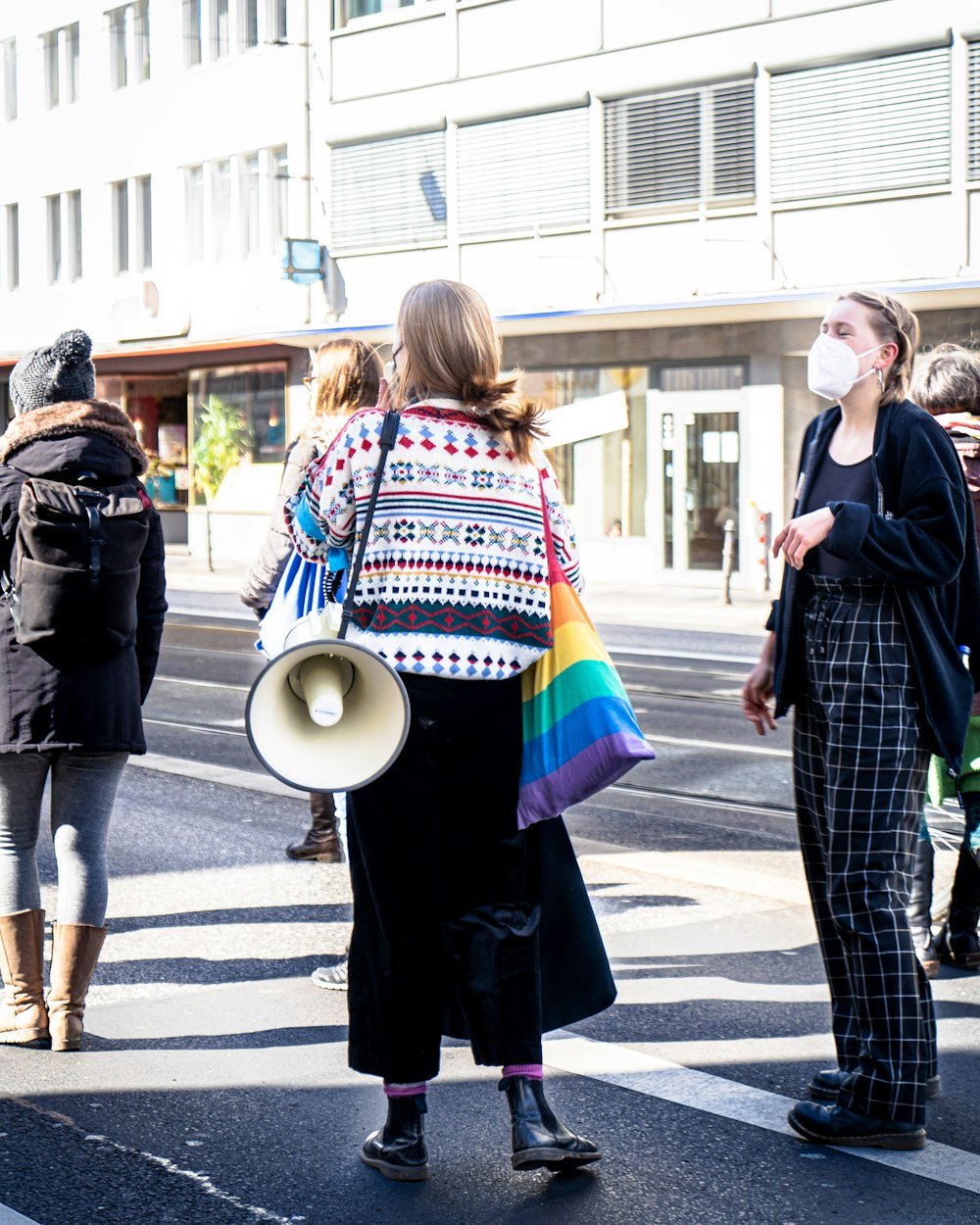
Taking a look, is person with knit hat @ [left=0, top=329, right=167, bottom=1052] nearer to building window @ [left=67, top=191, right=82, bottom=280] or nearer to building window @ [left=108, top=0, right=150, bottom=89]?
building window @ [left=108, top=0, right=150, bottom=89]

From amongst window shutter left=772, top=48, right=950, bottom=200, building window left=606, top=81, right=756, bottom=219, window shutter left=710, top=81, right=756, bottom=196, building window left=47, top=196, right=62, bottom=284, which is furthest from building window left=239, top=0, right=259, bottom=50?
window shutter left=772, top=48, right=950, bottom=200

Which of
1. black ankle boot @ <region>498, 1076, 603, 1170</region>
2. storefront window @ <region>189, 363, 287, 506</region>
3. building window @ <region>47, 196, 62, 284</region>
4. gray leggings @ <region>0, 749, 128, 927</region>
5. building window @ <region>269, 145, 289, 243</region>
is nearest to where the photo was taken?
black ankle boot @ <region>498, 1076, 603, 1170</region>

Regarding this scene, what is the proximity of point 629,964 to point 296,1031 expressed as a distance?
122 cm

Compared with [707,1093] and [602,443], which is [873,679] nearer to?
[707,1093]

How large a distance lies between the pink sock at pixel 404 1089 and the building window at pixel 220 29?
2995 cm

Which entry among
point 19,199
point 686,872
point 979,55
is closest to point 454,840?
point 686,872

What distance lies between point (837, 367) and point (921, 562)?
0.51 metres

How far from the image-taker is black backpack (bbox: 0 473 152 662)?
4.46m

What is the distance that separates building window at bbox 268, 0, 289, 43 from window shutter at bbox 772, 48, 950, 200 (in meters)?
10.9

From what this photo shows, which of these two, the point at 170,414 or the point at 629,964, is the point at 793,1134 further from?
the point at 170,414

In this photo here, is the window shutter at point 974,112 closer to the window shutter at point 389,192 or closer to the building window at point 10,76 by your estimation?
the window shutter at point 389,192

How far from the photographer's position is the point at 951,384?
5316 millimetres

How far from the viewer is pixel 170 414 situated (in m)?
34.5

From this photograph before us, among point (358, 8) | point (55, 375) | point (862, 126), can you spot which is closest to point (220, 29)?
point (358, 8)
